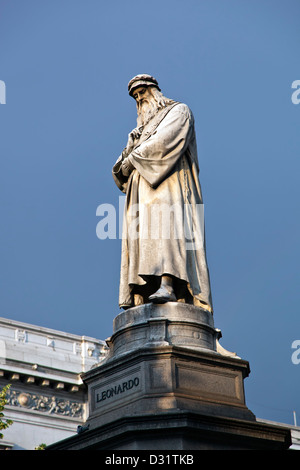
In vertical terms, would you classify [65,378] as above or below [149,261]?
Answer: above

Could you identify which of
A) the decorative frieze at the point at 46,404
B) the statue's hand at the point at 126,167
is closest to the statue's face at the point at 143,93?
the statue's hand at the point at 126,167

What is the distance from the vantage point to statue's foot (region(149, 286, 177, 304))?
11.3 meters

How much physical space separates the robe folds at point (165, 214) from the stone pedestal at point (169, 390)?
1.75 feet

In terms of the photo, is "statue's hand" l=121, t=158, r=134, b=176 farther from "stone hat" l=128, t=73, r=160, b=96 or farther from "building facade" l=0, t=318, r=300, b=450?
"building facade" l=0, t=318, r=300, b=450

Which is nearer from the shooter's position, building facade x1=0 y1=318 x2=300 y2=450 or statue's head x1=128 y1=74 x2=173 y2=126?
statue's head x1=128 y1=74 x2=173 y2=126

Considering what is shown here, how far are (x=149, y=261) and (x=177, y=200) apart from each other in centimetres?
106

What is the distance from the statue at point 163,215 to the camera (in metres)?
11.7

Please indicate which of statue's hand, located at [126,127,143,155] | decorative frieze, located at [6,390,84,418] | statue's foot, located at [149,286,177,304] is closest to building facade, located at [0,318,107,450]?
decorative frieze, located at [6,390,84,418]

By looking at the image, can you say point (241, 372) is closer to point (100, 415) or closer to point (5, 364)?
point (100, 415)

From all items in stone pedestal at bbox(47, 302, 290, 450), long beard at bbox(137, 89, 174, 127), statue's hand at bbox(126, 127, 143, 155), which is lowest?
stone pedestal at bbox(47, 302, 290, 450)

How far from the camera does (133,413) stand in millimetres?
10086

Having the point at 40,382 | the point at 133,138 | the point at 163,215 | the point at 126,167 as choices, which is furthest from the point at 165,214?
the point at 40,382

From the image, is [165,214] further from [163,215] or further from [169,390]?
[169,390]
